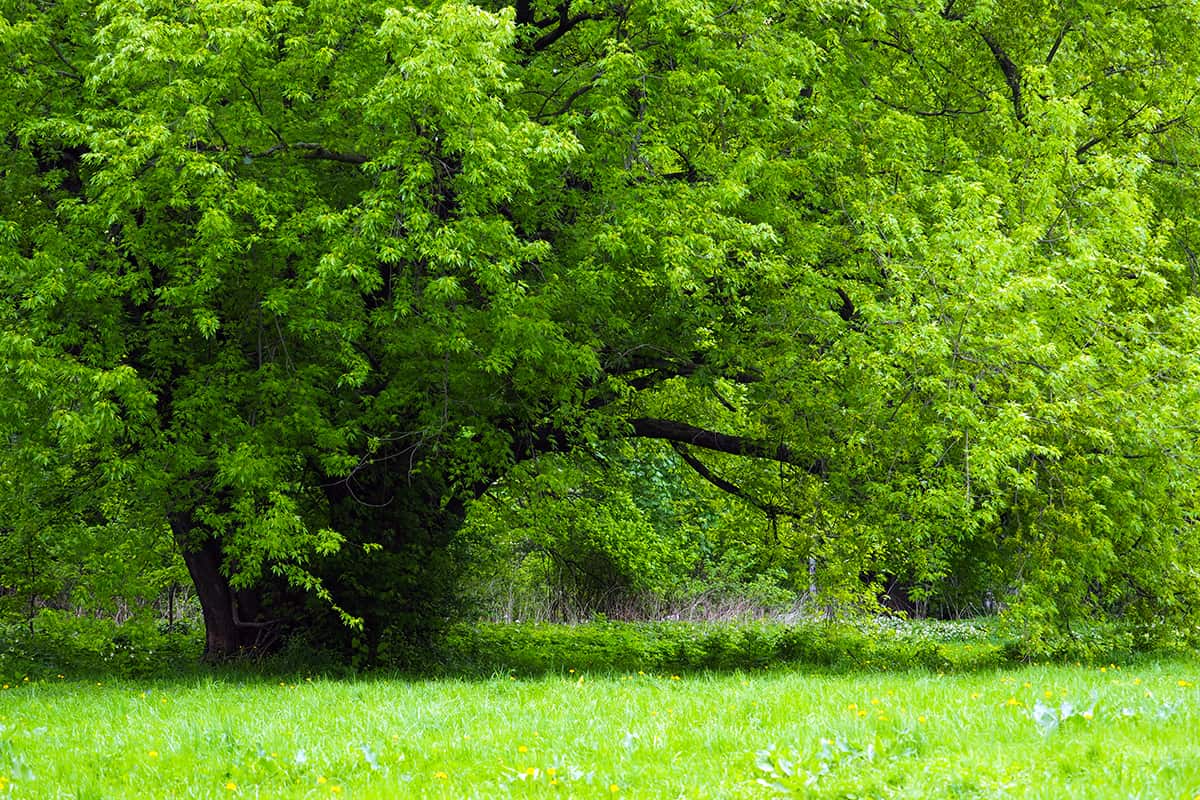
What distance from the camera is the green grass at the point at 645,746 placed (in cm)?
546

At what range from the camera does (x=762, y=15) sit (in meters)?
Answer: 13.1

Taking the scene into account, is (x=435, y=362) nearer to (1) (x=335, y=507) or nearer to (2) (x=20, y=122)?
(1) (x=335, y=507)

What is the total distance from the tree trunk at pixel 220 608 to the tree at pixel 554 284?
288 mm

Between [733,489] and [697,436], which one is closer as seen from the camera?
[697,436]

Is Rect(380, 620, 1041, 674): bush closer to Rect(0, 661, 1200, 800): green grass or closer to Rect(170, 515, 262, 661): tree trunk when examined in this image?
Rect(170, 515, 262, 661): tree trunk

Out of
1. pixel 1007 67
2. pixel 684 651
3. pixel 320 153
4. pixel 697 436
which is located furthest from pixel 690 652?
pixel 1007 67

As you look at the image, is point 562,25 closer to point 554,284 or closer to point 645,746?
point 554,284

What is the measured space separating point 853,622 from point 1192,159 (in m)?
7.95

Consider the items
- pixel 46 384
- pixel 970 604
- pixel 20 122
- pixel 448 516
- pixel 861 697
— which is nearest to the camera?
pixel 861 697

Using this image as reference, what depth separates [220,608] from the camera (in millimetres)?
15297

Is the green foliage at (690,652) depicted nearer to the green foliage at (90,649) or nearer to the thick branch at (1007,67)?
the green foliage at (90,649)

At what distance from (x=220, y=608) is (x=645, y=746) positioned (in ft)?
33.6

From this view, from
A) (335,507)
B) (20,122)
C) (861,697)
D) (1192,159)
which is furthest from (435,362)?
(1192,159)

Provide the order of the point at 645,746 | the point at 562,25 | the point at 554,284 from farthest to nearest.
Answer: the point at 562,25 < the point at 554,284 < the point at 645,746
